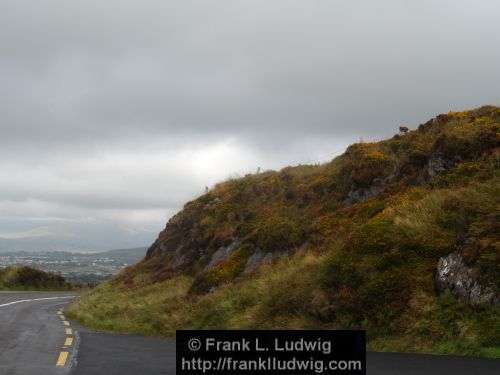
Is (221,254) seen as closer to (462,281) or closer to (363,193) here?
(363,193)

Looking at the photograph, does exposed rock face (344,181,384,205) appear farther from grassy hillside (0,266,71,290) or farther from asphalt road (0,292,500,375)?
grassy hillside (0,266,71,290)

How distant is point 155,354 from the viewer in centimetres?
1165

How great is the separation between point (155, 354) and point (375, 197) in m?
11.8

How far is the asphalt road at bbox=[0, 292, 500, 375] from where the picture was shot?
31.0 ft

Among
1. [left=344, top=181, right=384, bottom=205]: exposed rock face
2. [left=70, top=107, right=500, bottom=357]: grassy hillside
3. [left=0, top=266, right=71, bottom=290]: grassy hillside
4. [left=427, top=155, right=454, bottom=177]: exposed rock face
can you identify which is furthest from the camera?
[left=0, top=266, right=71, bottom=290]: grassy hillside

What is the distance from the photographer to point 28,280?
4766 centimetres

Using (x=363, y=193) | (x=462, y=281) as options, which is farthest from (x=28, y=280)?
(x=462, y=281)

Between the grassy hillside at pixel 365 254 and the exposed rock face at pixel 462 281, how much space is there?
0.26 feet

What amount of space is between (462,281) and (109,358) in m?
7.52

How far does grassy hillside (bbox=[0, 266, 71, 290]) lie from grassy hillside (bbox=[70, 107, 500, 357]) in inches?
743

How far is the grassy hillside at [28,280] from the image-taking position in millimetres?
45875
